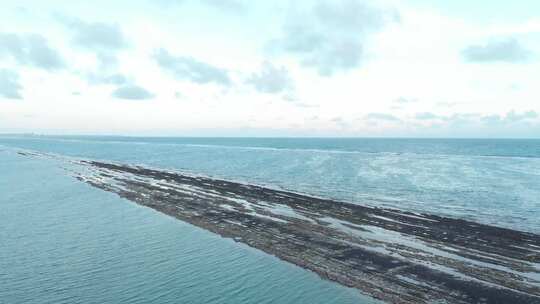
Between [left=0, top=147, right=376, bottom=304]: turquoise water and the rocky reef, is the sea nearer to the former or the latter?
[left=0, top=147, right=376, bottom=304]: turquoise water

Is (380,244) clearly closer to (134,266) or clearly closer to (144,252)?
(144,252)

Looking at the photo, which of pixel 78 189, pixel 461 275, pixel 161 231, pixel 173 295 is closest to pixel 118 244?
pixel 161 231

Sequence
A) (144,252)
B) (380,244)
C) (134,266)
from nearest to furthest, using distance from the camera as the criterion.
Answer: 1. (134,266)
2. (144,252)
3. (380,244)

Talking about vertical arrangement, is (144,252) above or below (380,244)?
below

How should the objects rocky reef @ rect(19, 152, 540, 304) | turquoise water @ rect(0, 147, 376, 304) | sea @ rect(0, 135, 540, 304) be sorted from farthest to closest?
1. rocky reef @ rect(19, 152, 540, 304)
2. sea @ rect(0, 135, 540, 304)
3. turquoise water @ rect(0, 147, 376, 304)

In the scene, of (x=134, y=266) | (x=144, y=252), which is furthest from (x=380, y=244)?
(x=134, y=266)

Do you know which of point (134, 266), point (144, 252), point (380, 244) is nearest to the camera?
point (134, 266)

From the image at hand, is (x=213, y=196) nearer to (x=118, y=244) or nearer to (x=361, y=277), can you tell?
(x=118, y=244)

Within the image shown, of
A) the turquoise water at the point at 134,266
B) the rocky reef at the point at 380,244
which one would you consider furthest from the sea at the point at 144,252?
the rocky reef at the point at 380,244

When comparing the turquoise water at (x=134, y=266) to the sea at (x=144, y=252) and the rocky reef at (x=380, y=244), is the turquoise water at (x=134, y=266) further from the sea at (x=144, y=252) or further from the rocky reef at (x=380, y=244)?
the rocky reef at (x=380, y=244)

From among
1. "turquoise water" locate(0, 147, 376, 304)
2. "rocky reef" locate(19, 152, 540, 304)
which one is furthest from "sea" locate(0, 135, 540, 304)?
"rocky reef" locate(19, 152, 540, 304)
